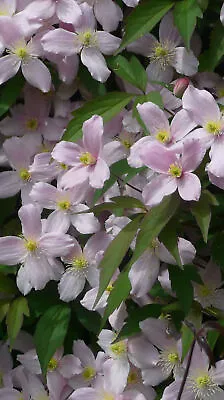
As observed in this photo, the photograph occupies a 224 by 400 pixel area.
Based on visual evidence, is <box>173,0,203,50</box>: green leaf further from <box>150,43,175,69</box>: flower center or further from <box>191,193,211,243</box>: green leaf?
<box>191,193,211,243</box>: green leaf

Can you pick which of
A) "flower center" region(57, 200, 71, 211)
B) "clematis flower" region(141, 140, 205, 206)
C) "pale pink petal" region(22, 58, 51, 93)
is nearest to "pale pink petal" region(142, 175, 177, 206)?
"clematis flower" region(141, 140, 205, 206)

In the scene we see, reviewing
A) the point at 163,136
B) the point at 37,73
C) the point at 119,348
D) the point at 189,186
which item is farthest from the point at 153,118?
the point at 119,348

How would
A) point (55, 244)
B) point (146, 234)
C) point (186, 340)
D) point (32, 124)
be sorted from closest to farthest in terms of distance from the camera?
point (146, 234)
point (186, 340)
point (55, 244)
point (32, 124)

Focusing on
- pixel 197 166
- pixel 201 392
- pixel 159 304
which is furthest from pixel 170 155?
pixel 201 392

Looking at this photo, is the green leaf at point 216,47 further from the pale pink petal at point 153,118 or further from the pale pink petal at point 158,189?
the pale pink petal at point 158,189

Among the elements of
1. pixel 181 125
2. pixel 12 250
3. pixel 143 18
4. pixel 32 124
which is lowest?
pixel 12 250

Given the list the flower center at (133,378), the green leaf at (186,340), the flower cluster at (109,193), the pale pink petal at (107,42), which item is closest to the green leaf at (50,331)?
the flower cluster at (109,193)

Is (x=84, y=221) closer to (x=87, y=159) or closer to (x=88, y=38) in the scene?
(x=87, y=159)
